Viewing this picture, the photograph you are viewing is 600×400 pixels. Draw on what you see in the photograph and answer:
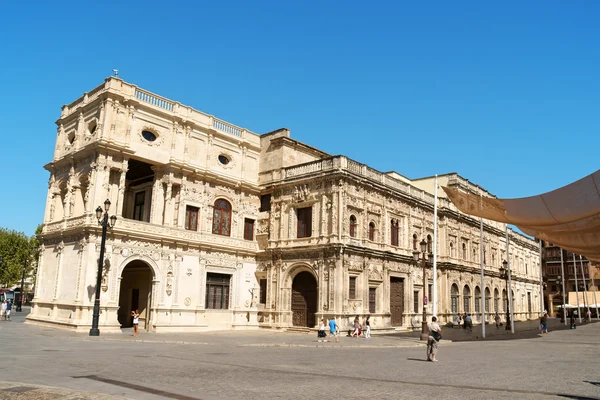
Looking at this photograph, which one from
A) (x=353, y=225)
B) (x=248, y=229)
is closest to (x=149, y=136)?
(x=248, y=229)

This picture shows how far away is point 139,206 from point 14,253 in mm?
38987

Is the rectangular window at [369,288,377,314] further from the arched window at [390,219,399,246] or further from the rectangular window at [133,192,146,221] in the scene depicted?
the rectangular window at [133,192,146,221]

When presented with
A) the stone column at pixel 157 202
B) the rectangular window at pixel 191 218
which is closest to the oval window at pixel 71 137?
the stone column at pixel 157 202

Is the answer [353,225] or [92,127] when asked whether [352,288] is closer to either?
[353,225]

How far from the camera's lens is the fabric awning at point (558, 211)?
13984mm

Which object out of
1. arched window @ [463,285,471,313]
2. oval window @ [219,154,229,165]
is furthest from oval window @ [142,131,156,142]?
arched window @ [463,285,471,313]

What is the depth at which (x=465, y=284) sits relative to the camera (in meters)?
47.1

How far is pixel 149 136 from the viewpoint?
3200 cm

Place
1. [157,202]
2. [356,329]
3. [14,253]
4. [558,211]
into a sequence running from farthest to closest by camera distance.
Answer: [14,253] < [157,202] < [356,329] < [558,211]

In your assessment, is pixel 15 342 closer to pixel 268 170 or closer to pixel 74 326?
pixel 74 326

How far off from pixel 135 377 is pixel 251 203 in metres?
26.4

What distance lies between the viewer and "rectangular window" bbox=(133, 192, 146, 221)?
34281 mm

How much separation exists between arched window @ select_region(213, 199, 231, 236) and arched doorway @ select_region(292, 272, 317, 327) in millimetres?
6309

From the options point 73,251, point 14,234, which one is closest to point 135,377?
point 73,251
